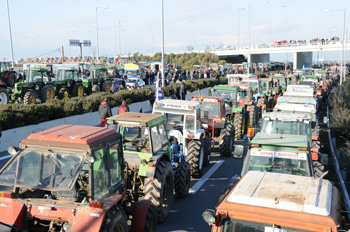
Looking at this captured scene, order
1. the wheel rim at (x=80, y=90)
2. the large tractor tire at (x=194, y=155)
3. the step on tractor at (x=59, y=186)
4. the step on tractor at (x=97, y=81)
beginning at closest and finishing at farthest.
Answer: the step on tractor at (x=59, y=186) → the large tractor tire at (x=194, y=155) → the wheel rim at (x=80, y=90) → the step on tractor at (x=97, y=81)

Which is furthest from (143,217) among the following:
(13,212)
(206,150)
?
(206,150)

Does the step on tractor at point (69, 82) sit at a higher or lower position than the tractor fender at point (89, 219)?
higher

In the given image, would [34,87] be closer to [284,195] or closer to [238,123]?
[238,123]

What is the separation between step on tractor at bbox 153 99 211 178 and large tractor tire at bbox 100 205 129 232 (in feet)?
17.4

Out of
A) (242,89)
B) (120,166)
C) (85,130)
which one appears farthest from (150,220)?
(242,89)

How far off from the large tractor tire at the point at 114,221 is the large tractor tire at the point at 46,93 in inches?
697

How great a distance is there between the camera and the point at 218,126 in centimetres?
1395

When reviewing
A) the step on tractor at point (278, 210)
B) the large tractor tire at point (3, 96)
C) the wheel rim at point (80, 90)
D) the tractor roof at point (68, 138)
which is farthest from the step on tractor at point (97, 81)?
the step on tractor at point (278, 210)

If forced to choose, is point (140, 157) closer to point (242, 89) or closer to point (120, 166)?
point (120, 166)

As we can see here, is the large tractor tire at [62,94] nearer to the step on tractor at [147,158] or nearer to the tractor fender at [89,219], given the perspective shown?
the step on tractor at [147,158]

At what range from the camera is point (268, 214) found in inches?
163

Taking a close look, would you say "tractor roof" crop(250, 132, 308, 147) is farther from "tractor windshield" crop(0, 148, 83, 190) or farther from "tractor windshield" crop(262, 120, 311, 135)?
"tractor windshield" crop(0, 148, 83, 190)

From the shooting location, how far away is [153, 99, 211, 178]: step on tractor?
1095 cm

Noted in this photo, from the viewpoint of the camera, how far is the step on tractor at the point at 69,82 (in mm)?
24919
